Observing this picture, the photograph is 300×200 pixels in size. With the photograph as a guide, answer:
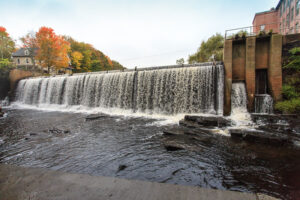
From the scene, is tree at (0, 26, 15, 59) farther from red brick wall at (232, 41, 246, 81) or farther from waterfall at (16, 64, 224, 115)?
red brick wall at (232, 41, 246, 81)

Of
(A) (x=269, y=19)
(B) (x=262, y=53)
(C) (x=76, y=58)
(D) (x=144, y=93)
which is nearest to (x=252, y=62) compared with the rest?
(B) (x=262, y=53)

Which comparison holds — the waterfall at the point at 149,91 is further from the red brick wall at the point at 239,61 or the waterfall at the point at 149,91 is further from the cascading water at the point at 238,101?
the red brick wall at the point at 239,61

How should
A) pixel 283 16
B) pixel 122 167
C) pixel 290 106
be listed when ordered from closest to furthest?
pixel 122 167
pixel 290 106
pixel 283 16

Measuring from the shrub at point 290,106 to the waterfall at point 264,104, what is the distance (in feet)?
1.82

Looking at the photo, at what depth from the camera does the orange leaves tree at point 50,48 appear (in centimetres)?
2892

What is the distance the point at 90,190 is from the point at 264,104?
449 inches

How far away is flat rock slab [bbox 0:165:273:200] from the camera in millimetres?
1936

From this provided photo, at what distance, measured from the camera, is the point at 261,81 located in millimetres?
11016

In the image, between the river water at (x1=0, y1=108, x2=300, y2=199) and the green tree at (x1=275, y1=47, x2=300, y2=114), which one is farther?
the green tree at (x1=275, y1=47, x2=300, y2=114)

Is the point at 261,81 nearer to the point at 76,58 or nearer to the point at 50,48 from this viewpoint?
the point at 50,48

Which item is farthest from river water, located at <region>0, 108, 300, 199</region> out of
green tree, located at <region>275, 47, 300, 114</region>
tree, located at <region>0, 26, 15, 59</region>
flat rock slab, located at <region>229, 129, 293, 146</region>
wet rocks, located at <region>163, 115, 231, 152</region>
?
tree, located at <region>0, 26, 15, 59</region>

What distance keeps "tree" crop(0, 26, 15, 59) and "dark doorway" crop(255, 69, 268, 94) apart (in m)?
52.2

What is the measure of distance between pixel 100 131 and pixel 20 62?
151 ft

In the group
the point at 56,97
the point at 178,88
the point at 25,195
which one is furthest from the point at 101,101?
the point at 25,195
